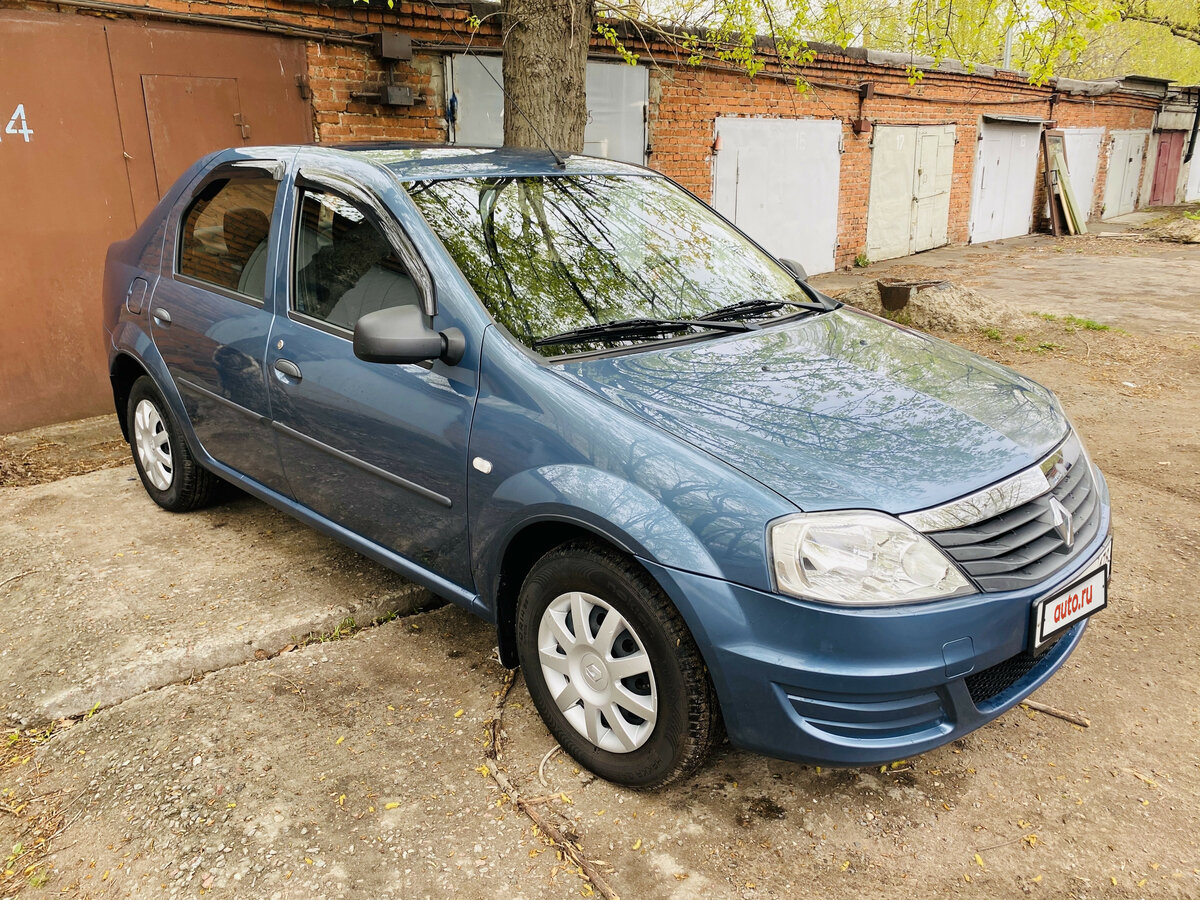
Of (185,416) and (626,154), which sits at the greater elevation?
(626,154)

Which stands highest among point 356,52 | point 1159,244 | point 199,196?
point 356,52

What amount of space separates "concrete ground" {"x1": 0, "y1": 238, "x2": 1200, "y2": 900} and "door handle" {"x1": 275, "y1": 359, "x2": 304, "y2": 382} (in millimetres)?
953

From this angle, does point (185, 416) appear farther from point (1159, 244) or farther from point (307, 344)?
point (1159, 244)

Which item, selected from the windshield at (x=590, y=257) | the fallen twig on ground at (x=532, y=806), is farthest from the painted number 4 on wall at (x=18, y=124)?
the fallen twig on ground at (x=532, y=806)

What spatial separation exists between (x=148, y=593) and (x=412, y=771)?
1679mm

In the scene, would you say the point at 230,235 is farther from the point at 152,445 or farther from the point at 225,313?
the point at 152,445

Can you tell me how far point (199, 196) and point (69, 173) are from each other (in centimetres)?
265

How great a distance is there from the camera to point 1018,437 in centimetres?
261

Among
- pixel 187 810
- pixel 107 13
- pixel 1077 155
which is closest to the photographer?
pixel 187 810

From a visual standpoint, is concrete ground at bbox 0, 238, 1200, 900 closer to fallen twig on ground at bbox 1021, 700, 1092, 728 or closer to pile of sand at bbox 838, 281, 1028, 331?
fallen twig on ground at bbox 1021, 700, 1092, 728

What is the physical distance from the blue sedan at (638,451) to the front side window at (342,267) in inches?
0.5

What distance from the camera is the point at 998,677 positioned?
7.89ft

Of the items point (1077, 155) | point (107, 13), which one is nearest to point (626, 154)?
point (107, 13)

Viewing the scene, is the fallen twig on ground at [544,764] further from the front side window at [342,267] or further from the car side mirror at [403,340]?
the front side window at [342,267]
